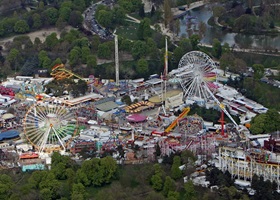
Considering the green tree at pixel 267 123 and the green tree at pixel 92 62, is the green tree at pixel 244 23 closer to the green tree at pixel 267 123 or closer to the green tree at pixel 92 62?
the green tree at pixel 92 62

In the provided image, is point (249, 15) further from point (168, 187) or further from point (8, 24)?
point (168, 187)

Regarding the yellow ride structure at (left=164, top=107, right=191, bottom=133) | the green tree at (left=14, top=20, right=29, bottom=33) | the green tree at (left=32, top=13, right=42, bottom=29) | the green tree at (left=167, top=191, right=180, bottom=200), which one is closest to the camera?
the green tree at (left=167, top=191, right=180, bottom=200)

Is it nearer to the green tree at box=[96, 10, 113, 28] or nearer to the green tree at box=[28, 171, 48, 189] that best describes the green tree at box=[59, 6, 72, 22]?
the green tree at box=[96, 10, 113, 28]

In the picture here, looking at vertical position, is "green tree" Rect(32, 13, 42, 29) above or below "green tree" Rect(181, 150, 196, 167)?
above

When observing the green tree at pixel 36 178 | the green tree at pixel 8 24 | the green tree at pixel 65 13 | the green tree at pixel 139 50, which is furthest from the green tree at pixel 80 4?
the green tree at pixel 36 178

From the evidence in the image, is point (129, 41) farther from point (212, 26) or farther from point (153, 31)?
point (212, 26)

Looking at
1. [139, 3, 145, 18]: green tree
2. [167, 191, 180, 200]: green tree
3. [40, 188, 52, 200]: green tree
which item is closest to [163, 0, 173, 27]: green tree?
[139, 3, 145, 18]: green tree

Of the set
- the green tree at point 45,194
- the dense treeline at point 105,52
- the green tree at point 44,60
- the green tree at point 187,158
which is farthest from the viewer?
the green tree at point 44,60
